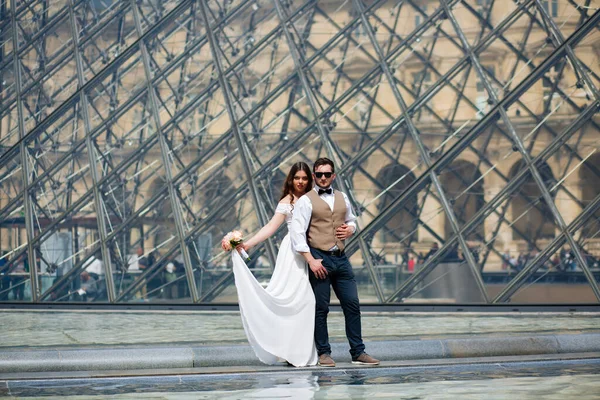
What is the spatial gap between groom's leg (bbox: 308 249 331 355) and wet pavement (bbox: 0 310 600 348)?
4.73ft

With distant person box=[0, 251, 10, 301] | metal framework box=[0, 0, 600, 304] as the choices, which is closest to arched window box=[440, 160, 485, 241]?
metal framework box=[0, 0, 600, 304]

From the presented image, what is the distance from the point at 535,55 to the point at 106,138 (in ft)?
23.2

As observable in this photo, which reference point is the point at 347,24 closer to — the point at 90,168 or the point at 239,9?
the point at 239,9

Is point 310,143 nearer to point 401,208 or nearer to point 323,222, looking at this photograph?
point 401,208

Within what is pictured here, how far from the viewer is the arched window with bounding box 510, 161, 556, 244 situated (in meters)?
18.0

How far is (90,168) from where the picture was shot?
2066cm

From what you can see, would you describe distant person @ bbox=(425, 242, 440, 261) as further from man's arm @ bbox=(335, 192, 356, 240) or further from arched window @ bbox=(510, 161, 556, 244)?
man's arm @ bbox=(335, 192, 356, 240)

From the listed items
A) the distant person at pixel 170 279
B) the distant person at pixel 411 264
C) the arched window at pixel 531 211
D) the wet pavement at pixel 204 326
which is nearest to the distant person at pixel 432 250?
the distant person at pixel 411 264

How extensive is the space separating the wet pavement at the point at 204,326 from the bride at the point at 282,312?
4.39 ft

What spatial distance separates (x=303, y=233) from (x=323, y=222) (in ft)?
0.68

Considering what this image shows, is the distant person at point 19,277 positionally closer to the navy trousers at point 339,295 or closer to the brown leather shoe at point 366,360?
the navy trousers at point 339,295

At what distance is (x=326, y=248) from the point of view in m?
9.23

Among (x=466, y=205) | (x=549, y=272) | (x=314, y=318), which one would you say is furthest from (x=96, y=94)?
(x=314, y=318)

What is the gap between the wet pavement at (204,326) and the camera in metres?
11.3
